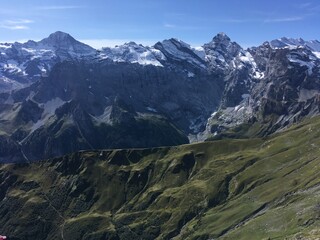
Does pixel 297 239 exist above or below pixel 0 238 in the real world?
below

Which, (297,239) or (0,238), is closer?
(0,238)

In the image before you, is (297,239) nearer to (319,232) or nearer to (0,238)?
(319,232)

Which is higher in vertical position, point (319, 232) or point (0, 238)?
point (0, 238)

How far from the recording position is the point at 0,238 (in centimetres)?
6169

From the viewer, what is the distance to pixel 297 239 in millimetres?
189000

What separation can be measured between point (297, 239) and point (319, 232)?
9.13 metres

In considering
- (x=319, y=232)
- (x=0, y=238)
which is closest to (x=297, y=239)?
(x=319, y=232)

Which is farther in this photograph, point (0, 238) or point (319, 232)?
point (319, 232)

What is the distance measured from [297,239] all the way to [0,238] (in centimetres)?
15236

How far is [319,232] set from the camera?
615 ft
